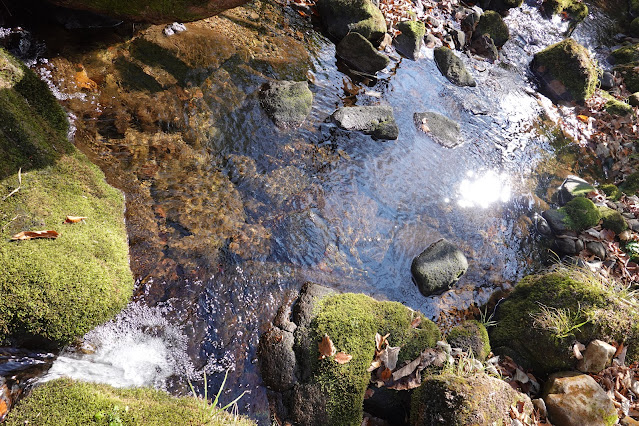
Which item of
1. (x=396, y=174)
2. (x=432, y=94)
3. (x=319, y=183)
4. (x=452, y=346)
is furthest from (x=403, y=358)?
(x=432, y=94)

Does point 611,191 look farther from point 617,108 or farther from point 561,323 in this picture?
point 561,323

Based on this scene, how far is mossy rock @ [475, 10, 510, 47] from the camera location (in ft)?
31.1

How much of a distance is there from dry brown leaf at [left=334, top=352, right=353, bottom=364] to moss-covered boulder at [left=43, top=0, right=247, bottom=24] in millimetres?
4773

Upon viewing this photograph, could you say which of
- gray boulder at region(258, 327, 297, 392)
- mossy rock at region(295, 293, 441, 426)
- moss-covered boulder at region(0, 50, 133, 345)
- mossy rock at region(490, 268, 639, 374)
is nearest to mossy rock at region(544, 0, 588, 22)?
mossy rock at region(490, 268, 639, 374)

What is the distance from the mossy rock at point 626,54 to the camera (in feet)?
36.4

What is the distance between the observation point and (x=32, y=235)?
309 centimetres

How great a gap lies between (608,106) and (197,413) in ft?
36.4

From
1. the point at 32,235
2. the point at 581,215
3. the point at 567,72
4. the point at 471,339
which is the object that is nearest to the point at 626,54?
the point at 567,72

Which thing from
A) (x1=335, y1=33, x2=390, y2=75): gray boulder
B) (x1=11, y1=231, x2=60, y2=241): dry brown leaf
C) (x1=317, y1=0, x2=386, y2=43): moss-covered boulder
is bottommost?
(x1=11, y1=231, x2=60, y2=241): dry brown leaf

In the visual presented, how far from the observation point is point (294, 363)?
3.63 m

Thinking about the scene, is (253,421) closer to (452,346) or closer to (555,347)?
(452,346)

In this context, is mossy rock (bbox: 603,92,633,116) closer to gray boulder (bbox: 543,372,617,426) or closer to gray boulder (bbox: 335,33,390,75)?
gray boulder (bbox: 335,33,390,75)

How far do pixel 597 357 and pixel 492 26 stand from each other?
8.47 metres

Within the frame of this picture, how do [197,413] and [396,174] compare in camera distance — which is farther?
[396,174]
